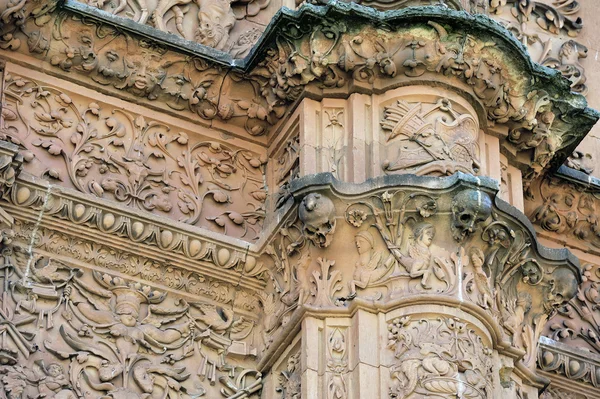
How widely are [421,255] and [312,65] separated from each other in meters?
1.33

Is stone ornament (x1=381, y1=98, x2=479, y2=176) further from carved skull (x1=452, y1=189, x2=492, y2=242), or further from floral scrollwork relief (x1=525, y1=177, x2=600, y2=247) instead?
floral scrollwork relief (x1=525, y1=177, x2=600, y2=247)

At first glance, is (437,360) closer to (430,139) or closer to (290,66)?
(430,139)

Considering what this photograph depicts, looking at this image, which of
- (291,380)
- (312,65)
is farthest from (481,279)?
(312,65)

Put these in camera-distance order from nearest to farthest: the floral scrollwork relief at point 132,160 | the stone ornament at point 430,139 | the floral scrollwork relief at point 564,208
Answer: the stone ornament at point 430,139, the floral scrollwork relief at point 132,160, the floral scrollwork relief at point 564,208

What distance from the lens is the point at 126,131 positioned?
12523 mm

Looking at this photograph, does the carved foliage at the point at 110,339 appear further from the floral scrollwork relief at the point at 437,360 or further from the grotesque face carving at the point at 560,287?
the grotesque face carving at the point at 560,287

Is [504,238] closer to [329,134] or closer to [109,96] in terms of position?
[329,134]

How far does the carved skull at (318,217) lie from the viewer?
11.6 m

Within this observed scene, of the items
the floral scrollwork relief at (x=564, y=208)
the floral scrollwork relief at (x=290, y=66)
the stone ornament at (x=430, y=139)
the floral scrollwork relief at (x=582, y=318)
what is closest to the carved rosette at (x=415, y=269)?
the stone ornament at (x=430, y=139)

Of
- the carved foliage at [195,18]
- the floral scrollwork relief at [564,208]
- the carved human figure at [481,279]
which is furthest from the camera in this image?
the floral scrollwork relief at [564,208]

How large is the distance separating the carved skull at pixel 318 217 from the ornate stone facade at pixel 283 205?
0.03ft

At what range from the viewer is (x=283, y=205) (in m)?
12.1

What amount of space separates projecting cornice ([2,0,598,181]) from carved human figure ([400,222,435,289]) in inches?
40.4

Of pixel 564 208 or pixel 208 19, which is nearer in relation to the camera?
pixel 208 19
